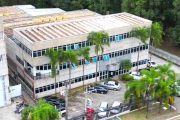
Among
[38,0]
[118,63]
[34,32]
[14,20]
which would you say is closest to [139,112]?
[118,63]

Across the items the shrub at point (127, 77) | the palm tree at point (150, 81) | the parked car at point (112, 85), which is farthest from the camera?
the shrub at point (127, 77)

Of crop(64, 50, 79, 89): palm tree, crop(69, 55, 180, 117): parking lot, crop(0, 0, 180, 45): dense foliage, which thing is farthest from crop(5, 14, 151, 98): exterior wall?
crop(0, 0, 180, 45): dense foliage

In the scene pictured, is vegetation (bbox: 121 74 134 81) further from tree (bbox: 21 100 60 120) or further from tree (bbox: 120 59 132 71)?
tree (bbox: 21 100 60 120)

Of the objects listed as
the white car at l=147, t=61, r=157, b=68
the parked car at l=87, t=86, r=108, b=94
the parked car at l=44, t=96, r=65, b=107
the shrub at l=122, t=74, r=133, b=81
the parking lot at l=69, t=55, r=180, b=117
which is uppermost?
the white car at l=147, t=61, r=157, b=68

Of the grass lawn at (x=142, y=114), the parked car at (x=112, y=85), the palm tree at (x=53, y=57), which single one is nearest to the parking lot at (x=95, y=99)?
the parked car at (x=112, y=85)

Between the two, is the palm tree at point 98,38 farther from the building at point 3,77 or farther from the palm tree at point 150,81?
the building at point 3,77

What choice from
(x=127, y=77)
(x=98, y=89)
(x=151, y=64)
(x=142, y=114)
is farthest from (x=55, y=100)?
(x=151, y=64)
